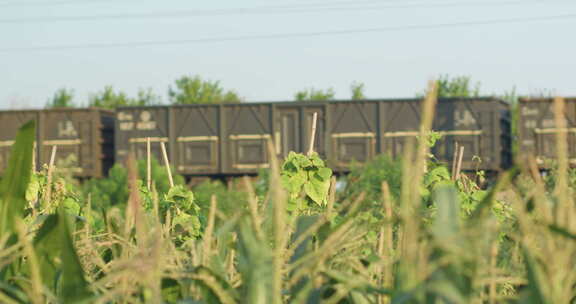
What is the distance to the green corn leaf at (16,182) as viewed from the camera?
1303mm

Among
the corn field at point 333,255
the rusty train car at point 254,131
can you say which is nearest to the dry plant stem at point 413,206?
the corn field at point 333,255

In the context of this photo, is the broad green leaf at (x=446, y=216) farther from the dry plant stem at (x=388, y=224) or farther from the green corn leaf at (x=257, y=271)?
the green corn leaf at (x=257, y=271)

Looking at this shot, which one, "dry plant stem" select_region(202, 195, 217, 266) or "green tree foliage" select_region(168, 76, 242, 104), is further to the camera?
"green tree foliage" select_region(168, 76, 242, 104)

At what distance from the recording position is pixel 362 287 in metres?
1.04

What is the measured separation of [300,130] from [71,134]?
24.3 ft

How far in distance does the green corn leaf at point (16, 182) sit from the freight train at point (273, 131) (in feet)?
74.8

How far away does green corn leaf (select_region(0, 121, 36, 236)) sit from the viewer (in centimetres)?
130

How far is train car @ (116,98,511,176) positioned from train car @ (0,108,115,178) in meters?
0.84

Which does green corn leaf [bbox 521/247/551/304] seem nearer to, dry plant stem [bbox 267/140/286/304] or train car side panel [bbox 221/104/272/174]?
dry plant stem [bbox 267/140/286/304]

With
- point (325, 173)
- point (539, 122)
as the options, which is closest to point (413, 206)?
point (325, 173)

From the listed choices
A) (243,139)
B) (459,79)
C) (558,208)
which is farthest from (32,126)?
(459,79)

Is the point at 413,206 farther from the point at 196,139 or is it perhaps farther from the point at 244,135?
the point at 196,139

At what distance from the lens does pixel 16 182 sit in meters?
1.32

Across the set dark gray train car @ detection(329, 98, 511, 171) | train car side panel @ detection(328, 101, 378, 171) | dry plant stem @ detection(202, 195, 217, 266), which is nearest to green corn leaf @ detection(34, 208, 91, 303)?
dry plant stem @ detection(202, 195, 217, 266)
